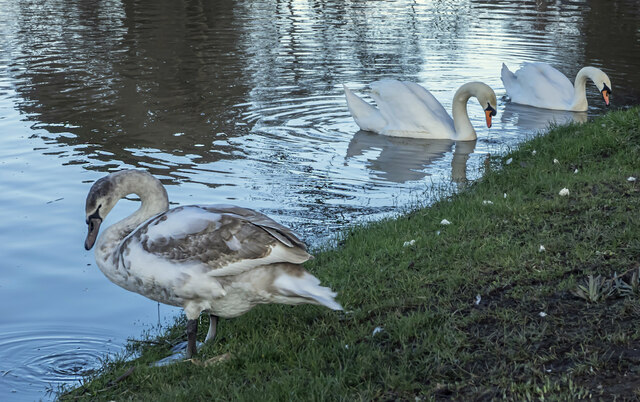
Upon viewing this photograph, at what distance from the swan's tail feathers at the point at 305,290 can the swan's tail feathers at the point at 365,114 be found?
8.40m

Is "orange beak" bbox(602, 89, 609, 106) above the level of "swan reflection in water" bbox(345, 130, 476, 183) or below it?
above

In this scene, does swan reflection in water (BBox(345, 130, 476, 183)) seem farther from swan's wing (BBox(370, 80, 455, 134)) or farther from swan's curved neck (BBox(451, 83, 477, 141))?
swan's wing (BBox(370, 80, 455, 134))

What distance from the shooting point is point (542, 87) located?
14867 mm

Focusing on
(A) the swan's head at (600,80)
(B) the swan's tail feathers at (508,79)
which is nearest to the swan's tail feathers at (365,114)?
(B) the swan's tail feathers at (508,79)

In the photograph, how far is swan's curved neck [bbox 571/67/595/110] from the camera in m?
14.2

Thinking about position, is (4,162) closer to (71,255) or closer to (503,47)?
(71,255)

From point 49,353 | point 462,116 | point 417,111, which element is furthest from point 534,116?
point 49,353

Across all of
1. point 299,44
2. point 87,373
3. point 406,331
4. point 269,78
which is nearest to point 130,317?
point 87,373

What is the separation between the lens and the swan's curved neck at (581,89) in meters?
14.2

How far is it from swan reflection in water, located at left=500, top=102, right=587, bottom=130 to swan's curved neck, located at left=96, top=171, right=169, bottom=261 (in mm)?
9134

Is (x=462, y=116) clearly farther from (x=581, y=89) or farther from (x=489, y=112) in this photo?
(x=581, y=89)

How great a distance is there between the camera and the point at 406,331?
192 inches

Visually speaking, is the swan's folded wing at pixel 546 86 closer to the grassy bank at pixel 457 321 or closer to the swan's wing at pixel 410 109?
Answer: the swan's wing at pixel 410 109

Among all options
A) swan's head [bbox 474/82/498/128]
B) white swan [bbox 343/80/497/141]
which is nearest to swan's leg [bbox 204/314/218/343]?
white swan [bbox 343/80/497/141]
